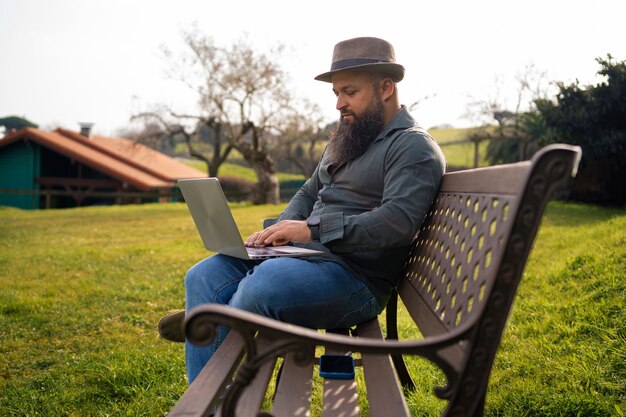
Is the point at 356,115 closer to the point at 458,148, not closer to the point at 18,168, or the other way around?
the point at 18,168

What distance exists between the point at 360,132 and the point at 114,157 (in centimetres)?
3712

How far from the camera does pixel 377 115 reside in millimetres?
3268

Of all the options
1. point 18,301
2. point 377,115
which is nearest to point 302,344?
point 377,115

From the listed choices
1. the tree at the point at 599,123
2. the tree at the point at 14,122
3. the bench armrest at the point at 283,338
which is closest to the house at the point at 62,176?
the tree at the point at 599,123

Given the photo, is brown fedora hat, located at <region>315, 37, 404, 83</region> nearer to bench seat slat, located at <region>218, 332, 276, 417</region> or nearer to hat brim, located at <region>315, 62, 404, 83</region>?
hat brim, located at <region>315, 62, 404, 83</region>

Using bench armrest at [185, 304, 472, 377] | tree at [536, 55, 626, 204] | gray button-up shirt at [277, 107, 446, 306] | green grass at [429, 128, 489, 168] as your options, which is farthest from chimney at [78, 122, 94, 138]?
bench armrest at [185, 304, 472, 377]

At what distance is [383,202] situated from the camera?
2775mm

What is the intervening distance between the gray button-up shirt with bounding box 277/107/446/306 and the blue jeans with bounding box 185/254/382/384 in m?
0.11

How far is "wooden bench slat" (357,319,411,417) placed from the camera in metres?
1.91

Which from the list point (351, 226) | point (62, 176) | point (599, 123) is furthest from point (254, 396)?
point (62, 176)

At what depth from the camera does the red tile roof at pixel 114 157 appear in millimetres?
31891

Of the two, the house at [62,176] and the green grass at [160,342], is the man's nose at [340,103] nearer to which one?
the green grass at [160,342]

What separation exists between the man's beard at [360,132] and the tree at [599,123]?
15850 millimetres

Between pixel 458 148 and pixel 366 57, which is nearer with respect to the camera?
pixel 366 57
